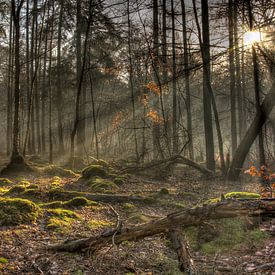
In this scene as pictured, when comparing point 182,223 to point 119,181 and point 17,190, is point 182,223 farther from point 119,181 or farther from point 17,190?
point 119,181

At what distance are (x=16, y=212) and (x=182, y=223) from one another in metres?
3.75

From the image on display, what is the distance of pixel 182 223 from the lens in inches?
185

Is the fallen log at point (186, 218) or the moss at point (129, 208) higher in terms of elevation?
the fallen log at point (186, 218)

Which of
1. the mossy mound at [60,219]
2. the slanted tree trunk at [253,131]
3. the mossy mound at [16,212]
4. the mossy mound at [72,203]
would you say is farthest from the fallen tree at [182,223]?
the slanted tree trunk at [253,131]

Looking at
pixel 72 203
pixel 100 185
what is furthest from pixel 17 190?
pixel 100 185

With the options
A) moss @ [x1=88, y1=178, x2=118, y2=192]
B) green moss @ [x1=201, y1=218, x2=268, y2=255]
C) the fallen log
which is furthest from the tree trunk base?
green moss @ [x1=201, y1=218, x2=268, y2=255]

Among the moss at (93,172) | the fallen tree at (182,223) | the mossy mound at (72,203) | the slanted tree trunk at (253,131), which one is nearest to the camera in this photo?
the fallen tree at (182,223)

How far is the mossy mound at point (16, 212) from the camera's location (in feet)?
20.5

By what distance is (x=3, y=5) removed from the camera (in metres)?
16.9

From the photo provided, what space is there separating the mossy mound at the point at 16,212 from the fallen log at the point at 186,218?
194 cm

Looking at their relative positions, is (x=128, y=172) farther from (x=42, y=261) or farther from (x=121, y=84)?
(x=121, y=84)

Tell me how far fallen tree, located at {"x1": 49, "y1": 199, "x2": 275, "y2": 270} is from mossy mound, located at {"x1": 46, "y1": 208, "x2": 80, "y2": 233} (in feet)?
4.80

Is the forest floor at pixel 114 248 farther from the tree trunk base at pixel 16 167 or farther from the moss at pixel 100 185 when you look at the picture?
the tree trunk base at pixel 16 167

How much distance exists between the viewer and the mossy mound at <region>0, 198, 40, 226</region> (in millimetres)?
6238
